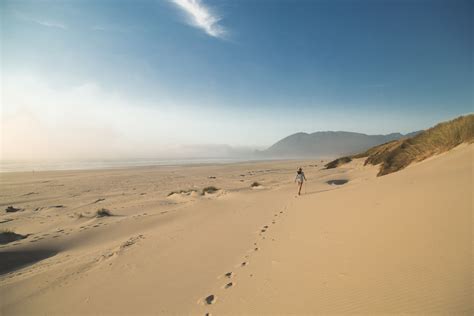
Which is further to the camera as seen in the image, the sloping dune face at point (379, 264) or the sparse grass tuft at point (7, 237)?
the sparse grass tuft at point (7, 237)

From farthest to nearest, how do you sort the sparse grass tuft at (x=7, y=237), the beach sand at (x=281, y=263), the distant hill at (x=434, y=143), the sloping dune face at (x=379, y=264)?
the distant hill at (x=434, y=143), the sparse grass tuft at (x=7, y=237), the beach sand at (x=281, y=263), the sloping dune face at (x=379, y=264)

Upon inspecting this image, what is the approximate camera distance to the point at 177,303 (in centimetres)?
365

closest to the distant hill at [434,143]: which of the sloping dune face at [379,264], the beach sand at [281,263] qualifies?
the beach sand at [281,263]

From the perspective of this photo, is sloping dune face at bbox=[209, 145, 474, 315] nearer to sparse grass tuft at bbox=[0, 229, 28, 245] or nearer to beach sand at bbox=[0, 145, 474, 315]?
beach sand at bbox=[0, 145, 474, 315]

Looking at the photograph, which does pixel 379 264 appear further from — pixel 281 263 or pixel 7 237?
pixel 7 237

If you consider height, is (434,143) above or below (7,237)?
above

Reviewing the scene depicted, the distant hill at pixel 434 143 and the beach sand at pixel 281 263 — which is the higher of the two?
the distant hill at pixel 434 143

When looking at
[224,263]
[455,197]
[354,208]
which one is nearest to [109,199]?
[224,263]

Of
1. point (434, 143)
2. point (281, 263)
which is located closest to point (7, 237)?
point (281, 263)

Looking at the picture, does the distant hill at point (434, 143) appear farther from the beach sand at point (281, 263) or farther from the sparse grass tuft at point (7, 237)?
the sparse grass tuft at point (7, 237)

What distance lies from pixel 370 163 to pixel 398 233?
18.2 metres

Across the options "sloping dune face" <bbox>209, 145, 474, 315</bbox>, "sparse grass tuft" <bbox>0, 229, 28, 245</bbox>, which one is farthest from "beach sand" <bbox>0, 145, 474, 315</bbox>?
"sparse grass tuft" <bbox>0, 229, 28, 245</bbox>

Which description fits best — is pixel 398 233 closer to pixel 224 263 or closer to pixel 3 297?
pixel 224 263

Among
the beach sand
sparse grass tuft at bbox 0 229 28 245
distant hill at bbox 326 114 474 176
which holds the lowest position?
sparse grass tuft at bbox 0 229 28 245
